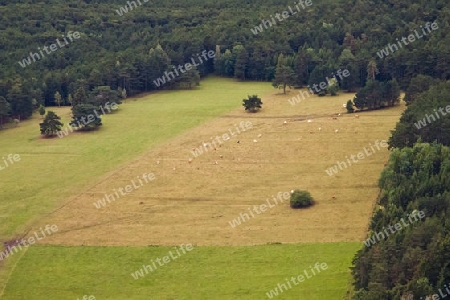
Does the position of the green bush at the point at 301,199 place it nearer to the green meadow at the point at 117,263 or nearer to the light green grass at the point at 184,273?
the green meadow at the point at 117,263

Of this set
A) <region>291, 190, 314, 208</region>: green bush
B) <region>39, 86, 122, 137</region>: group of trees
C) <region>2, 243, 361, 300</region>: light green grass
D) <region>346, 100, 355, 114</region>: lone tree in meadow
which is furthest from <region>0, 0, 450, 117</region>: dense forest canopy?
<region>2, 243, 361, 300</region>: light green grass

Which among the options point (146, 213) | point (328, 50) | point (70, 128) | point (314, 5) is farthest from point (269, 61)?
point (146, 213)

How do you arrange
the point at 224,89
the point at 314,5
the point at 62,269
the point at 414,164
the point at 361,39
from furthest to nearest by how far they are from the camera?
the point at 314,5 < the point at 361,39 < the point at 224,89 < the point at 414,164 < the point at 62,269

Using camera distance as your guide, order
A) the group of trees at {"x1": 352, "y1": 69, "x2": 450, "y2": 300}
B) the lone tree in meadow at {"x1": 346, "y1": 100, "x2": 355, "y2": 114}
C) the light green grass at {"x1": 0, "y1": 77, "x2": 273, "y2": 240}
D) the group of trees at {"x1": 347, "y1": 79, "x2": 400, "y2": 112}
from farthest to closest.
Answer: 1. the lone tree in meadow at {"x1": 346, "y1": 100, "x2": 355, "y2": 114}
2. the group of trees at {"x1": 347, "y1": 79, "x2": 400, "y2": 112}
3. the light green grass at {"x1": 0, "y1": 77, "x2": 273, "y2": 240}
4. the group of trees at {"x1": 352, "y1": 69, "x2": 450, "y2": 300}

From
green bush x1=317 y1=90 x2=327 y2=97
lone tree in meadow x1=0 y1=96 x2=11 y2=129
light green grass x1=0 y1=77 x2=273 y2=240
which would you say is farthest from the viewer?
green bush x1=317 y1=90 x2=327 y2=97

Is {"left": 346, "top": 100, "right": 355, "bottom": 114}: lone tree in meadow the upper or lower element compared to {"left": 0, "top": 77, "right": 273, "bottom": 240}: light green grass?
lower

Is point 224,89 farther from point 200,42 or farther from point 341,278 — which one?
point 341,278

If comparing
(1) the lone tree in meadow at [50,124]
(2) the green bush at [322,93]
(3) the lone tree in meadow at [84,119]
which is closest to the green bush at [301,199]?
(3) the lone tree in meadow at [84,119]

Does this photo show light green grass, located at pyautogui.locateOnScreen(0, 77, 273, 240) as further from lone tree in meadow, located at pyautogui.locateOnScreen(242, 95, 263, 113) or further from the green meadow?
lone tree in meadow, located at pyautogui.locateOnScreen(242, 95, 263, 113)
